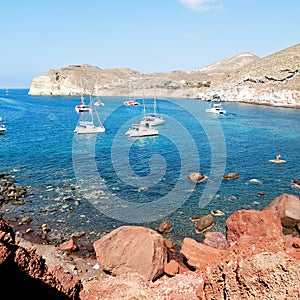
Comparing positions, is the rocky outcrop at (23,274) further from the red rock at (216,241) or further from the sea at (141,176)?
the sea at (141,176)

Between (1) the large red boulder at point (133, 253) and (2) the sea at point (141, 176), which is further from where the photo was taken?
(2) the sea at point (141, 176)

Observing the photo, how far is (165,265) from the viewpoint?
18.1 metres

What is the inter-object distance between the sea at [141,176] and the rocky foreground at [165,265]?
4.19 metres

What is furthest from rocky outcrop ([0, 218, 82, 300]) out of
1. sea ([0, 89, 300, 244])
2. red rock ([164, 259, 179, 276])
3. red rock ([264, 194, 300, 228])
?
red rock ([264, 194, 300, 228])

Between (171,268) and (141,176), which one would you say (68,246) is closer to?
(171,268)

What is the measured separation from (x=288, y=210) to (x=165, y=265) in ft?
38.7

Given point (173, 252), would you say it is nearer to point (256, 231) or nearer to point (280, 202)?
point (256, 231)

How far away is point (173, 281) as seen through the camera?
634 inches

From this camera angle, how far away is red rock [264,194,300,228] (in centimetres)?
2365

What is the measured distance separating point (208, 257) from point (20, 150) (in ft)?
144

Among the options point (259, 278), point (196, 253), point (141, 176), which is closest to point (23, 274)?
point (259, 278)

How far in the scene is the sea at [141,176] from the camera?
27.2 meters

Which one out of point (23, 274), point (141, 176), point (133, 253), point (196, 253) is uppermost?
point (23, 274)

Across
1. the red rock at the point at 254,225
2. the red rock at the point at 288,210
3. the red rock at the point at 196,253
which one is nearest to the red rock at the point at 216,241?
the red rock at the point at 254,225
